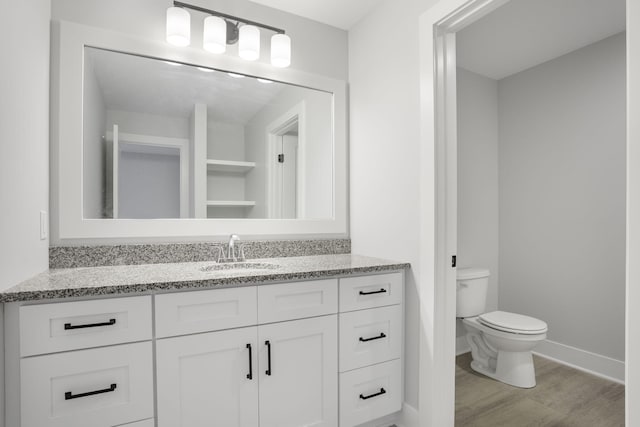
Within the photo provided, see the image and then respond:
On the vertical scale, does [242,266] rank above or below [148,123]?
below

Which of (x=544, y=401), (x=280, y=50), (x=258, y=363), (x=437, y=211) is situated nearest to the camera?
(x=258, y=363)

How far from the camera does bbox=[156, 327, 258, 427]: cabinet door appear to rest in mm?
1226

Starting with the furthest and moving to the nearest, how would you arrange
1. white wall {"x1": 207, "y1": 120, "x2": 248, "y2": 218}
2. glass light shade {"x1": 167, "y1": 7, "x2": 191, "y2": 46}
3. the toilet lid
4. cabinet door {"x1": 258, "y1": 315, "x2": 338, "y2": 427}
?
the toilet lid < white wall {"x1": 207, "y1": 120, "x2": 248, "y2": 218} < glass light shade {"x1": 167, "y1": 7, "x2": 191, "y2": 46} < cabinet door {"x1": 258, "y1": 315, "x2": 338, "y2": 427}

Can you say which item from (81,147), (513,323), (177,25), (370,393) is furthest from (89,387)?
(513,323)

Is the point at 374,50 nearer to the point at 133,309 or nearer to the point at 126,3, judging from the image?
the point at 126,3

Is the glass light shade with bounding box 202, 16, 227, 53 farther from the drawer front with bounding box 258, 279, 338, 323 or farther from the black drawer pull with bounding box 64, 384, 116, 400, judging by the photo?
the black drawer pull with bounding box 64, 384, 116, 400

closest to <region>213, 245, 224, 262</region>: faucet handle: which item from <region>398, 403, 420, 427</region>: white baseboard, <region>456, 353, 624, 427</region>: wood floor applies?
<region>398, 403, 420, 427</region>: white baseboard

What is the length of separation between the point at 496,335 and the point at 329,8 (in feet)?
7.47

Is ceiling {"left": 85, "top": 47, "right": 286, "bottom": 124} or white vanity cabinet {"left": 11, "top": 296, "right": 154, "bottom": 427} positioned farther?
ceiling {"left": 85, "top": 47, "right": 286, "bottom": 124}

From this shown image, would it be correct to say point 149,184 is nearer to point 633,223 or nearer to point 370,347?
point 370,347

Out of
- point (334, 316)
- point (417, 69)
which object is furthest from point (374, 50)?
point (334, 316)

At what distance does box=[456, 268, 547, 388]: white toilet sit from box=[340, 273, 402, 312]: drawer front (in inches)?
38.7

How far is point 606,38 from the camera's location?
2.35 meters

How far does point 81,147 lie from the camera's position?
5.18 feet
